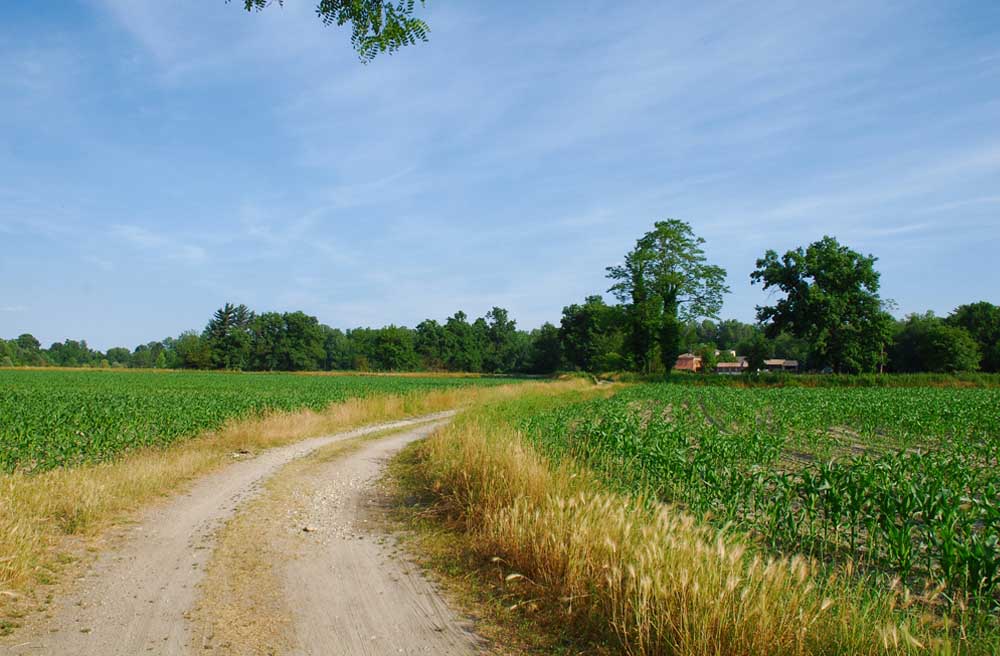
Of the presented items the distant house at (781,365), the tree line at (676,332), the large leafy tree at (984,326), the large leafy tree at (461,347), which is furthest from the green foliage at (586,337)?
the distant house at (781,365)

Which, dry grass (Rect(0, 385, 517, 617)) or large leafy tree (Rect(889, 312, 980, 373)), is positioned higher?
large leafy tree (Rect(889, 312, 980, 373))

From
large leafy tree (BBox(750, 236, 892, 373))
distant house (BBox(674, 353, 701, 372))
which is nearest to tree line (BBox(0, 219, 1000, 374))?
large leafy tree (BBox(750, 236, 892, 373))

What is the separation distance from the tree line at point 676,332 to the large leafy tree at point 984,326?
0.16 metres

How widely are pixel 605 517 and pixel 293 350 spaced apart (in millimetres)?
114002

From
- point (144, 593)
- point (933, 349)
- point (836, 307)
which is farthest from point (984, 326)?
point (144, 593)

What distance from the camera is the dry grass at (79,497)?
5.62 metres

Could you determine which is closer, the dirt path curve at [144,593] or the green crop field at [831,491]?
the dirt path curve at [144,593]

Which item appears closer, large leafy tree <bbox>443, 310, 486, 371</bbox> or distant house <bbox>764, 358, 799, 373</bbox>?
large leafy tree <bbox>443, 310, 486, 371</bbox>

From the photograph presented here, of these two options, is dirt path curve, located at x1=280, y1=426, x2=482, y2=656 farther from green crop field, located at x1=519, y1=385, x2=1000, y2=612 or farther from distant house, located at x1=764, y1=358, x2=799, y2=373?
distant house, located at x1=764, y1=358, x2=799, y2=373

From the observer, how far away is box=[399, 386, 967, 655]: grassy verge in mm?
3678

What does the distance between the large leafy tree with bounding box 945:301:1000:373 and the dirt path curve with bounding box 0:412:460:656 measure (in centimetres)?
8946

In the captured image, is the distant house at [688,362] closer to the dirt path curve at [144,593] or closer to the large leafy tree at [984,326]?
the large leafy tree at [984,326]

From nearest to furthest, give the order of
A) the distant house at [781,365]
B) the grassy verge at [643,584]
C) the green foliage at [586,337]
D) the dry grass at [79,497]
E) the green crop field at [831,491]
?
the grassy verge at [643,584] → the green crop field at [831,491] → the dry grass at [79,497] → the green foliage at [586,337] → the distant house at [781,365]

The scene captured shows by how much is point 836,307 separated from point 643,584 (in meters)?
61.8
